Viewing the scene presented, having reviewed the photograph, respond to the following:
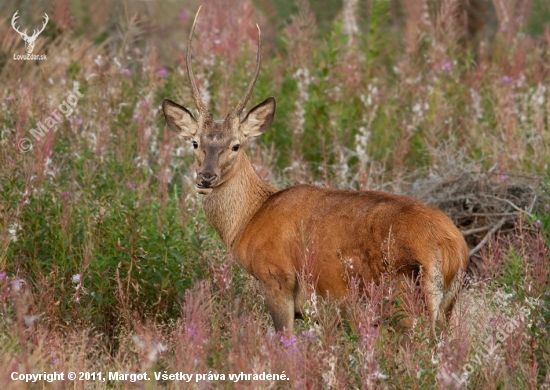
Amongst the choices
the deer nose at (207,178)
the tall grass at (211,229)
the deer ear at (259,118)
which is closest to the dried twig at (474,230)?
the tall grass at (211,229)

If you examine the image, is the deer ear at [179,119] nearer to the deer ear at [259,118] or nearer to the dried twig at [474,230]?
the deer ear at [259,118]

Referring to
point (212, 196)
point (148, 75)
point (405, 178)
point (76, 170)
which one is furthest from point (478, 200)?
point (148, 75)

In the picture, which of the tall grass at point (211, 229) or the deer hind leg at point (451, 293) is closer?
the tall grass at point (211, 229)

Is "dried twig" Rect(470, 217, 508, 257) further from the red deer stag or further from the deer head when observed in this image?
the deer head

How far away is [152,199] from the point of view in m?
7.12

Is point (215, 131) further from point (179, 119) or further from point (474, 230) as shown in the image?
point (474, 230)

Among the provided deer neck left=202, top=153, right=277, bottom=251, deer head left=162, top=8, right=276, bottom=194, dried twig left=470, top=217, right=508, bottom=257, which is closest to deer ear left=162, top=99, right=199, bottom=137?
deer head left=162, top=8, right=276, bottom=194

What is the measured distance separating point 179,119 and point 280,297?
179cm

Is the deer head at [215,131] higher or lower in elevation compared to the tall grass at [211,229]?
higher

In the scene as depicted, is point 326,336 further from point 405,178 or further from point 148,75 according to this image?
point 148,75

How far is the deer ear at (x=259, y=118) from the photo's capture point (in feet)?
21.9

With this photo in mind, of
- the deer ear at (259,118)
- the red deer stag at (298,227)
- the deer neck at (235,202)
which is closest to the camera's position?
Answer: the red deer stag at (298,227)

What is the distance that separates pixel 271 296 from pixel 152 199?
176cm

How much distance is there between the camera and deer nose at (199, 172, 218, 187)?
6109mm
